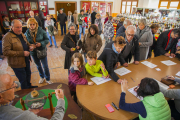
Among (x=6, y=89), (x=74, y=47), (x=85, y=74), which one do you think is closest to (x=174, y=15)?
(x=74, y=47)

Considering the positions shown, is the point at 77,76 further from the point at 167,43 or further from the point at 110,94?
the point at 167,43

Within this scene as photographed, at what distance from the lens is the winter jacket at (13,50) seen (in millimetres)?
2035

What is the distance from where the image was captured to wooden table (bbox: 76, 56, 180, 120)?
4.42 feet

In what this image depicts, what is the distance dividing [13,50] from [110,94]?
1856mm

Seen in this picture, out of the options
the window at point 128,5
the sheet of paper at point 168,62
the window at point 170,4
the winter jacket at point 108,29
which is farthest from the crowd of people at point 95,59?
the window at point 128,5

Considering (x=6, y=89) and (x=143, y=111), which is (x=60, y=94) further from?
(x=143, y=111)

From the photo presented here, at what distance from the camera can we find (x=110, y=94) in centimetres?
163

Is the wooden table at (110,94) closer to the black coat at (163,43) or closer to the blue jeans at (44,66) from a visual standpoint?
the black coat at (163,43)

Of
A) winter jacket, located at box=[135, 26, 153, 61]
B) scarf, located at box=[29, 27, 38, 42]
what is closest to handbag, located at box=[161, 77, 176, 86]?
winter jacket, located at box=[135, 26, 153, 61]

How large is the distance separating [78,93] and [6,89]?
2.98 feet

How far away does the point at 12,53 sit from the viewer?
2.08 m

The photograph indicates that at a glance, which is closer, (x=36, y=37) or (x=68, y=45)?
(x=36, y=37)

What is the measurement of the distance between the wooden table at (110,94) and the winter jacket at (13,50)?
4.22 ft

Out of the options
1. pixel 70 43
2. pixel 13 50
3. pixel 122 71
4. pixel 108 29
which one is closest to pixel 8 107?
pixel 13 50
